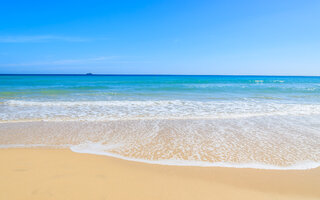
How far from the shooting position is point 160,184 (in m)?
3.13

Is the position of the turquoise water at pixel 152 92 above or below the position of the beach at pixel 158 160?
above

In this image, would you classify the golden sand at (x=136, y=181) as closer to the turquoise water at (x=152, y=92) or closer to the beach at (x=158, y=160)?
the beach at (x=158, y=160)

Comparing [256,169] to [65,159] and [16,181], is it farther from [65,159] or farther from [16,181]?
[16,181]

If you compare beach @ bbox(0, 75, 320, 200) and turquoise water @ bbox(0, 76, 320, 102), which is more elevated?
turquoise water @ bbox(0, 76, 320, 102)

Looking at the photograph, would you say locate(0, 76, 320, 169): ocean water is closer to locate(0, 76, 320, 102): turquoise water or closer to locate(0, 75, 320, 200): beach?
locate(0, 75, 320, 200): beach

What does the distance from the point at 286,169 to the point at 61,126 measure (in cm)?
735

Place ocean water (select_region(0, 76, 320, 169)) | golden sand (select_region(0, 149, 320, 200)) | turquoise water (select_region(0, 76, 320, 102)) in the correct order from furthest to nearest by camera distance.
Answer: turquoise water (select_region(0, 76, 320, 102)), ocean water (select_region(0, 76, 320, 169)), golden sand (select_region(0, 149, 320, 200))

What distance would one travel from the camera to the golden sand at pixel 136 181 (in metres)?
2.84

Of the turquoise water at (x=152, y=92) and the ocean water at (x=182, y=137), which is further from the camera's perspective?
the turquoise water at (x=152, y=92)

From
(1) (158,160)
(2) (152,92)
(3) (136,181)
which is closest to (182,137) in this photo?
(1) (158,160)

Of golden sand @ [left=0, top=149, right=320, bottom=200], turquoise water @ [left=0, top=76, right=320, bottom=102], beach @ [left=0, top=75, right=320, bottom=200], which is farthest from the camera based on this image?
turquoise water @ [left=0, top=76, right=320, bottom=102]

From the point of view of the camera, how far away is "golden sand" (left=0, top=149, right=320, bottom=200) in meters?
2.84

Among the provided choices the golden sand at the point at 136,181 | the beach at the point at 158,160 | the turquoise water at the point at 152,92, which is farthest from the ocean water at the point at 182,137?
the turquoise water at the point at 152,92

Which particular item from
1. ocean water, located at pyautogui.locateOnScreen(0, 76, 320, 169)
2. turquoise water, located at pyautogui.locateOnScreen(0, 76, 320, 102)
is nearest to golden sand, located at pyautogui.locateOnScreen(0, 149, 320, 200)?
ocean water, located at pyautogui.locateOnScreen(0, 76, 320, 169)
